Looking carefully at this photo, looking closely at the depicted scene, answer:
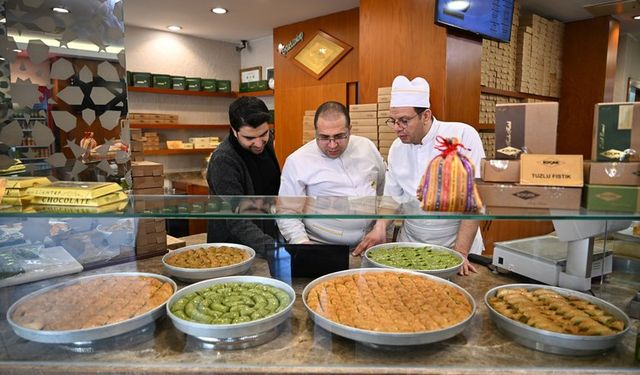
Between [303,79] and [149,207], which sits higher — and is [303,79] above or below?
above

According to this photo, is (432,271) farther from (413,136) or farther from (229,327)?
(413,136)

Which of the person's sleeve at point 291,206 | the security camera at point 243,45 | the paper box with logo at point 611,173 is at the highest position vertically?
the security camera at point 243,45

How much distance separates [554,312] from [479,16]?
2943 mm

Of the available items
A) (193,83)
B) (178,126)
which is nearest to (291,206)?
(178,126)

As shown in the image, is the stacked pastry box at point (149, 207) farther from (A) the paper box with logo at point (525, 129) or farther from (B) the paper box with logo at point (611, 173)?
(B) the paper box with logo at point (611, 173)

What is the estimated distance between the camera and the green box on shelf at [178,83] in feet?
19.4

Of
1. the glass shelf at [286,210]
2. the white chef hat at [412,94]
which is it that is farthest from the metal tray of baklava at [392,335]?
the white chef hat at [412,94]

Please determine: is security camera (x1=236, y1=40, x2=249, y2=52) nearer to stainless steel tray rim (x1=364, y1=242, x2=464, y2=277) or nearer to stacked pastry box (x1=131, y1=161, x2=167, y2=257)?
stacked pastry box (x1=131, y1=161, x2=167, y2=257)

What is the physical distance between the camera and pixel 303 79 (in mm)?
5754

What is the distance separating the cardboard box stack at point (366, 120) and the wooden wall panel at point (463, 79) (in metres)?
0.60

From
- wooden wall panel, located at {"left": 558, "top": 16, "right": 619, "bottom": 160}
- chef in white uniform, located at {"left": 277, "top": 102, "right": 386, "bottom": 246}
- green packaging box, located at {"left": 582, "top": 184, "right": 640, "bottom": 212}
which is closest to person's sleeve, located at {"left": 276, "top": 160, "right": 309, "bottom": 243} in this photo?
chef in white uniform, located at {"left": 277, "top": 102, "right": 386, "bottom": 246}

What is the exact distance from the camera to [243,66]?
6.96m

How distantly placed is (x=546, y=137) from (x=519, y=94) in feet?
13.8

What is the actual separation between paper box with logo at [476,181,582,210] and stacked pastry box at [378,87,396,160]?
259 cm
